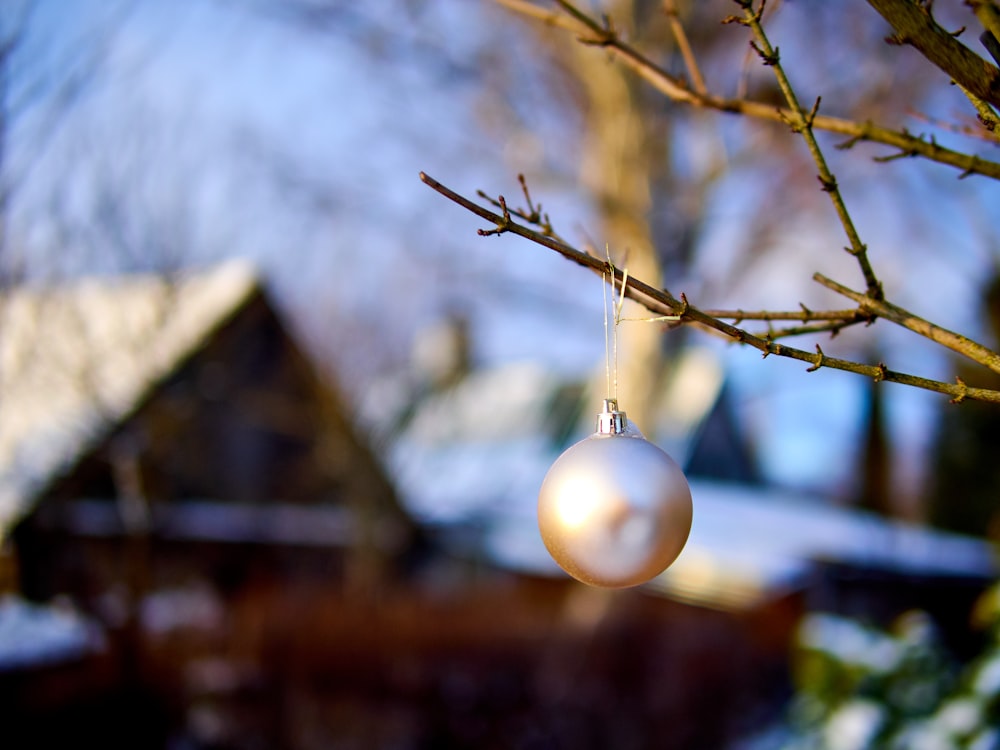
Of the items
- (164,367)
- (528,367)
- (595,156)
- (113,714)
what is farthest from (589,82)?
(528,367)

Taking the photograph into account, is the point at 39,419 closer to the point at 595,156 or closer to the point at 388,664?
the point at 388,664

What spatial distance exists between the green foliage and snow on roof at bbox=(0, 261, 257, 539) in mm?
5143

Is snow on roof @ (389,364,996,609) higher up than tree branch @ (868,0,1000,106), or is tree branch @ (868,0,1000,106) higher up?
snow on roof @ (389,364,996,609)

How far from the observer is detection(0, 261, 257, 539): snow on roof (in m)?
4.73

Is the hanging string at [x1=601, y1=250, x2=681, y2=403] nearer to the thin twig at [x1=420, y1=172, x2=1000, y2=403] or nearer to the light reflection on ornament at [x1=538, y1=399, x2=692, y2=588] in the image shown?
the thin twig at [x1=420, y1=172, x2=1000, y2=403]

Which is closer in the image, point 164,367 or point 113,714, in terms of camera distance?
point 113,714

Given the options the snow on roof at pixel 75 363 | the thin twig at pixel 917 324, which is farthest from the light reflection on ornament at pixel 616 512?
the snow on roof at pixel 75 363

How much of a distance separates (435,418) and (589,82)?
5450 millimetres

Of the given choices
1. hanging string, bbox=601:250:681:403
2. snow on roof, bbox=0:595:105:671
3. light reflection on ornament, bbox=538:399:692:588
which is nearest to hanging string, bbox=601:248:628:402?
hanging string, bbox=601:250:681:403

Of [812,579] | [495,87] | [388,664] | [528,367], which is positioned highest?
[528,367]

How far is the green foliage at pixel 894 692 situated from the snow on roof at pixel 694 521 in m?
3.73

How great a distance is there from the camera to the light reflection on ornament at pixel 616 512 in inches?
51.2

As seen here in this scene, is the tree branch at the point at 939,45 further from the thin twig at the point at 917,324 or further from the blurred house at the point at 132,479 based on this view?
the blurred house at the point at 132,479

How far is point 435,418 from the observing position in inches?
470
